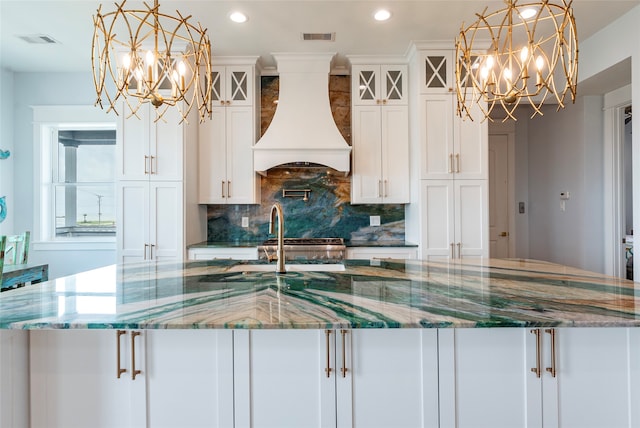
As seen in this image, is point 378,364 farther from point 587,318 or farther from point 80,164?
point 80,164

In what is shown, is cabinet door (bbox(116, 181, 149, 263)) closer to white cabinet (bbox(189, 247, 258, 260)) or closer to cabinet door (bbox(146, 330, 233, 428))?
white cabinet (bbox(189, 247, 258, 260))

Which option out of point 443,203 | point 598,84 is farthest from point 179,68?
point 598,84

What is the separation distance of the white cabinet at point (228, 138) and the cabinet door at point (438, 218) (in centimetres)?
174

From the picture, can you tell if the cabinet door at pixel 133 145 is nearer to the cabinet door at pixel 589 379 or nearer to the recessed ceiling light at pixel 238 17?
the recessed ceiling light at pixel 238 17

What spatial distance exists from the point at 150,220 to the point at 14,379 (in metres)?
2.26

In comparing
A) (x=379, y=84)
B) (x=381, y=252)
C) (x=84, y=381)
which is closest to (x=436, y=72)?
(x=379, y=84)

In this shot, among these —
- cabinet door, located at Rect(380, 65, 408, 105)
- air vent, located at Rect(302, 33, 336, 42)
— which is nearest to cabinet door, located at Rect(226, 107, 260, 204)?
air vent, located at Rect(302, 33, 336, 42)

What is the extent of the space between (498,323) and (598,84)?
3629mm

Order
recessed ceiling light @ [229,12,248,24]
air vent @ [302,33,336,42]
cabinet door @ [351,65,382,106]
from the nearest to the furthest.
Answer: recessed ceiling light @ [229,12,248,24]
air vent @ [302,33,336,42]
cabinet door @ [351,65,382,106]

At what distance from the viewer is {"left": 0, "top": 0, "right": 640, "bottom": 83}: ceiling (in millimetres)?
2695

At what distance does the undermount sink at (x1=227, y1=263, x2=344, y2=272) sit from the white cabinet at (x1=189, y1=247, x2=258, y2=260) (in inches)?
53.4

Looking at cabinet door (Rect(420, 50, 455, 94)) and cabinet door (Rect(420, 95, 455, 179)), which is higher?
cabinet door (Rect(420, 50, 455, 94))

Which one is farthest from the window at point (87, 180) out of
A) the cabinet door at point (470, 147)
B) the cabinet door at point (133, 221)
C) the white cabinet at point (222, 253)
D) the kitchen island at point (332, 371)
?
the cabinet door at point (470, 147)

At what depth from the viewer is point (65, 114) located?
394 cm
